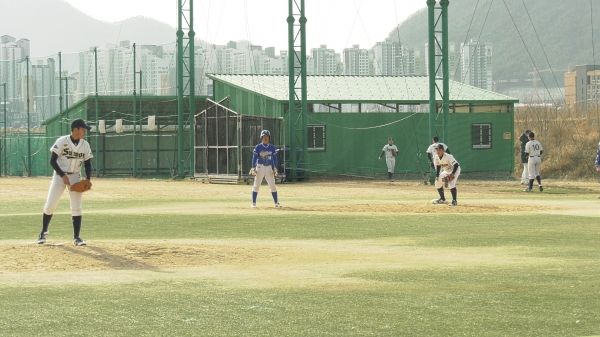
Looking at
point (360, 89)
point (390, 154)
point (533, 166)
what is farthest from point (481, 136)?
point (533, 166)

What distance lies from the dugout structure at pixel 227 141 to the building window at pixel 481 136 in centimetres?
1075

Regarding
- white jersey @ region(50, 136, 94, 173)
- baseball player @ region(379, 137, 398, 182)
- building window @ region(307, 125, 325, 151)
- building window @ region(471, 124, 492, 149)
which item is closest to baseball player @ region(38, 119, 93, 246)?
white jersey @ region(50, 136, 94, 173)

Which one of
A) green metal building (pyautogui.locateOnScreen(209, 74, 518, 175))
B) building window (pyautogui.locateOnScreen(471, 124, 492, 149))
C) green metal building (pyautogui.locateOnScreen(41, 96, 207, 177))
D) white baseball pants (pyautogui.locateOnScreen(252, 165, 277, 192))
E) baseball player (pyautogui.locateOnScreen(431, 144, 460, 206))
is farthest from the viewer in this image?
green metal building (pyautogui.locateOnScreen(41, 96, 207, 177))

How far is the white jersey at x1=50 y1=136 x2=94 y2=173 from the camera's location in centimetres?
1369

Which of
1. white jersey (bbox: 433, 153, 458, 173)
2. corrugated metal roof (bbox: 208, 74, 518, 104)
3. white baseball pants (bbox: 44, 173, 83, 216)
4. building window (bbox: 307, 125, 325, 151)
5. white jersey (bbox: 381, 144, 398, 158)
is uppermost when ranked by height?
corrugated metal roof (bbox: 208, 74, 518, 104)

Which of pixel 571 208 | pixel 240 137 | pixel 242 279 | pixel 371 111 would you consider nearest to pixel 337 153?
pixel 371 111

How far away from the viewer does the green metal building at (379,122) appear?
146ft

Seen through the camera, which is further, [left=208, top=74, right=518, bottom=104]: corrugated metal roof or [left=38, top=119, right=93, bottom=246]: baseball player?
[left=208, top=74, right=518, bottom=104]: corrugated metal roof

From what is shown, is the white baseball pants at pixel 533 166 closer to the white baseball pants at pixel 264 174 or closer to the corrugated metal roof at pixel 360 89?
the white baseball pants at pixel 264 174

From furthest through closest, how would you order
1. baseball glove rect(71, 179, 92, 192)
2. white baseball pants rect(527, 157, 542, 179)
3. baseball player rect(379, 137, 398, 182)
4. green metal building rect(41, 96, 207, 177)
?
1. green metal building rect(41, 96, 207, 177)
2. baseball player rect(379, 137, 398, 182)
3. white baseball pants rect(527, 157, 542, 179)
4. baseball glove rect(71, 179, 92, 192)

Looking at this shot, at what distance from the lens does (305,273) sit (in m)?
11.3

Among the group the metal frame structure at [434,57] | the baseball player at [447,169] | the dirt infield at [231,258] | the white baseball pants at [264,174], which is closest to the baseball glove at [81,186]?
the dirt infield at [231,258]

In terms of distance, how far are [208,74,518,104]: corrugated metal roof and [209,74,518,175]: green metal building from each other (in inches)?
2.0

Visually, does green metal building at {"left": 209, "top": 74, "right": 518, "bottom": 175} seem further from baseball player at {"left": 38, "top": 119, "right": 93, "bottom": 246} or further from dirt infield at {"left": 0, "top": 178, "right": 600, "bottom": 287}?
baseball player at {"left": 38, "top": 119, "right": 93, "bottom": 246}
